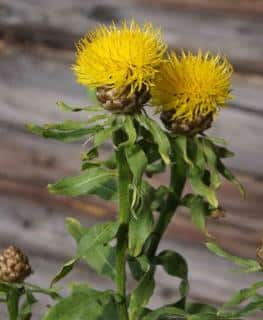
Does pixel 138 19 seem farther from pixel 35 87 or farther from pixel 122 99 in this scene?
pixel 122 99

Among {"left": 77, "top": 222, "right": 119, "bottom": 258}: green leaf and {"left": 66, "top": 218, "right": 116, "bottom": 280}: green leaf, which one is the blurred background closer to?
{"left": 66, "top": 218, "right": 116, "bottom": 280}: green leaf

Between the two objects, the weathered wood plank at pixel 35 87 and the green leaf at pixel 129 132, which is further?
the weathered wood plank at pixel 35 87

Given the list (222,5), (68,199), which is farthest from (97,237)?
(68,199)

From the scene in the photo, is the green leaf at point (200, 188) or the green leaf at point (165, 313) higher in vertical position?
the green leaf at point (200, 188)

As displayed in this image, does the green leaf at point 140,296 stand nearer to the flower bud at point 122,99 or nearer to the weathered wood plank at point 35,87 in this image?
the flower bud at point 122,99

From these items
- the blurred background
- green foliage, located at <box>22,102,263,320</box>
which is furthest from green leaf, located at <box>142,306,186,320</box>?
the blurred background

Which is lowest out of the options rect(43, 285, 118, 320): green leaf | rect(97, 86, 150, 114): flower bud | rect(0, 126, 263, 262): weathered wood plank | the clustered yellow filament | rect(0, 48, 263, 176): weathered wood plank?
rect(0, 126, 263, 262): weathered wood plank

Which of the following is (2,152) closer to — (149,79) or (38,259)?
(38,259)

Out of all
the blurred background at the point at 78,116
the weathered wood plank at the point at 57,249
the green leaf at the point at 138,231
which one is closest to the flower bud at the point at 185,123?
the green leaf at the point at 138,231
